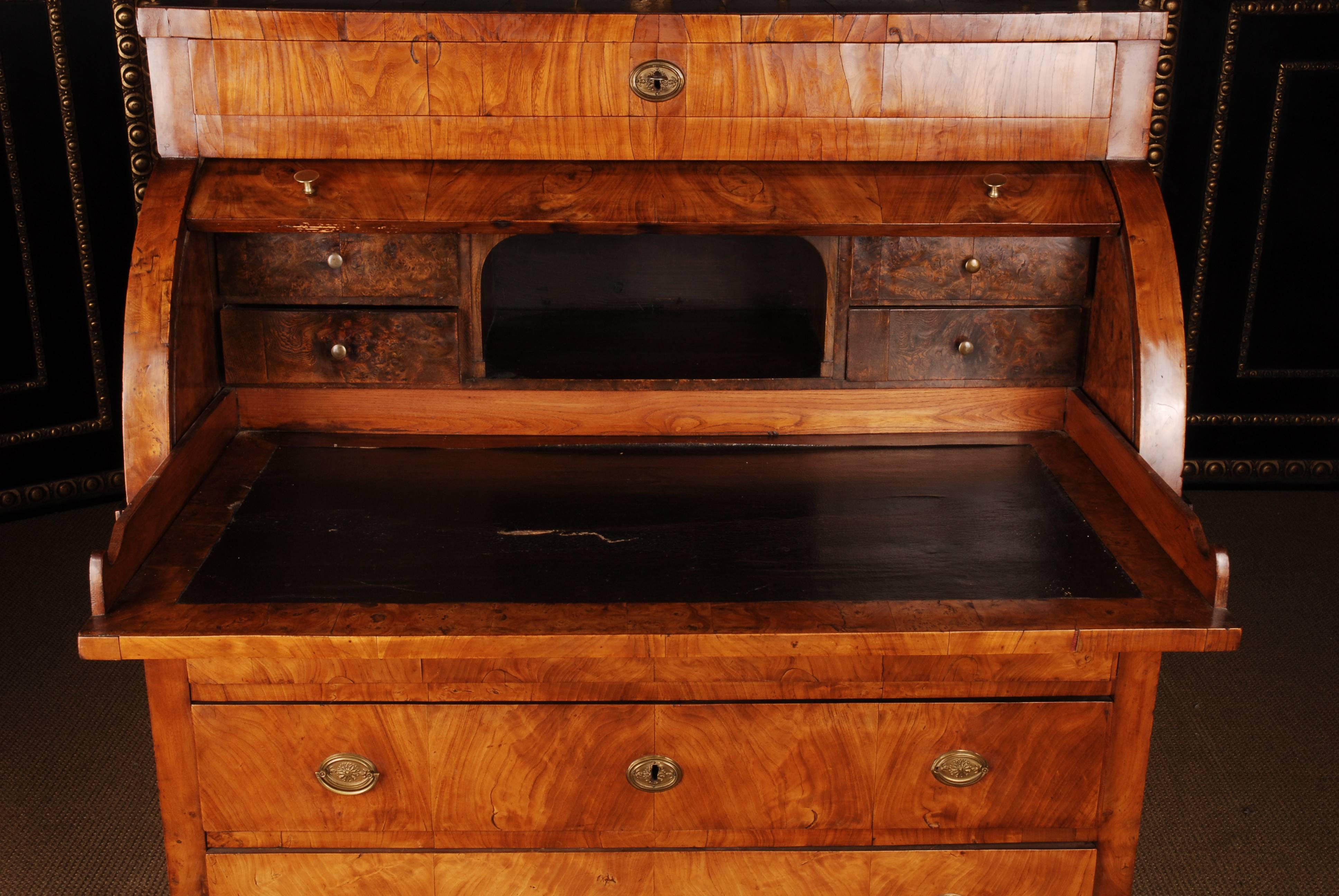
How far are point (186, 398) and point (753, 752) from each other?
3.20ft

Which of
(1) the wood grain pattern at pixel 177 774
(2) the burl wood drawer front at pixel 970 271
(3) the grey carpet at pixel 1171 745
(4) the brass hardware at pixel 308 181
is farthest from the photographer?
(3) the grey carpet at pixel 1171 745

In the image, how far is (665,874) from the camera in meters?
1.82

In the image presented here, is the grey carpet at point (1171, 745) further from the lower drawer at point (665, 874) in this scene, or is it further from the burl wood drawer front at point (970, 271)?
the burl wood drawer front at point (970, 271)

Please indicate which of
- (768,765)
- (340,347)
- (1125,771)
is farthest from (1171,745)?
(340,347)

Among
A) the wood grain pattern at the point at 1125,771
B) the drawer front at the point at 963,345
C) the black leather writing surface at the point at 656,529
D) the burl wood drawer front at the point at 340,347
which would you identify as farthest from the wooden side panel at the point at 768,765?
the burl wood drawer front at the point at 340,347

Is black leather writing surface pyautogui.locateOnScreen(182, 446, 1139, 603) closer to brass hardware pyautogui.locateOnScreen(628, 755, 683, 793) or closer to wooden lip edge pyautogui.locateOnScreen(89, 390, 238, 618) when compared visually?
wooden lip edge pyautogui.locateOnScreen(89, 390, 238, 618)

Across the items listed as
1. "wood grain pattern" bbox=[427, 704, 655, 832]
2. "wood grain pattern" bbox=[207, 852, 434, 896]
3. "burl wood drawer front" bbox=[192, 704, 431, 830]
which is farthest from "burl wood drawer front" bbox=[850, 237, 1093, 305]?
"wood grain pattern" bbox=[207, 852, 434, 896]

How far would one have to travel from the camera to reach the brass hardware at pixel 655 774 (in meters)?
1.74

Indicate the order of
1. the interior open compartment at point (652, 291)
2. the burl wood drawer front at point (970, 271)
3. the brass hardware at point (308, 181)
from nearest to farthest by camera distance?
the brass hardware at point (308, 181) → the burl wood drawer front at point (970, 271) → the interior open compartment at point (652, 291)

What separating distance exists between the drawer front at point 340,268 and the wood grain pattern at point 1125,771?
1.15 m

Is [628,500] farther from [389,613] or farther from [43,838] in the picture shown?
[43,838]

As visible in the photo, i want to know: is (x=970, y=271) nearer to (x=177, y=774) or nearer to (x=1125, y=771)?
(x=1125, y=771)

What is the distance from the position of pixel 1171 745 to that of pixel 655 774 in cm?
156

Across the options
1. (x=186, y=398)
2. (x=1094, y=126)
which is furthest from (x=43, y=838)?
(x=1094, y=126)
